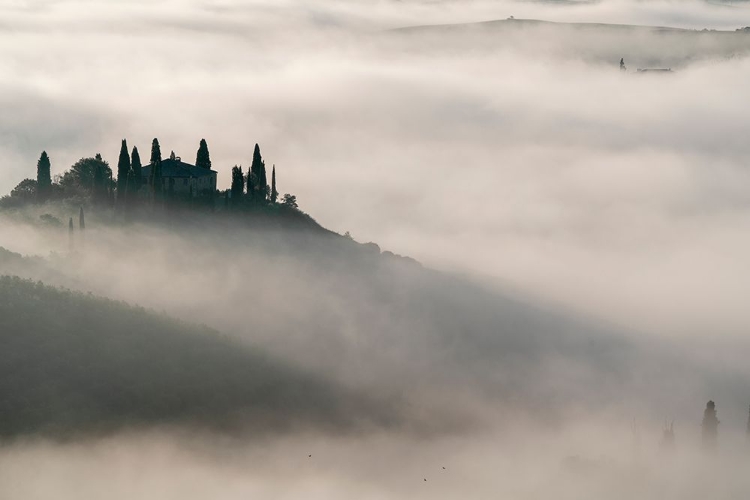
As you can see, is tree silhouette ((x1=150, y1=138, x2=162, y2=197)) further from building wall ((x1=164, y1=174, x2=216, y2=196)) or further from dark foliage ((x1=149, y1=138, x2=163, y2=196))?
building wall ((x1=164, y1=174, x2=216, y2=196))

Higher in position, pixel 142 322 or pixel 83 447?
pixel 142 322

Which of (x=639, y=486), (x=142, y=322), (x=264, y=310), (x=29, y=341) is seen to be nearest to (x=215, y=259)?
(x=264, y=310)

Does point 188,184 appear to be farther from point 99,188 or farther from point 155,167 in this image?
point 99,188

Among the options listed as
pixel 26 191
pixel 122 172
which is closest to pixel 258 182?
pixel 122 172

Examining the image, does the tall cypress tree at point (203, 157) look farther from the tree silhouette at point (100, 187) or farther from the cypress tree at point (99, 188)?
the cypress tree at point (99, 188)

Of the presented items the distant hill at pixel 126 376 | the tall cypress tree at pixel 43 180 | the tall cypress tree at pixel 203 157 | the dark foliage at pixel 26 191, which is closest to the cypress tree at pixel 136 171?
the tall cypress tree at pixel 203 157

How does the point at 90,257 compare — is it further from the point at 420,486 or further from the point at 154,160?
the point at 420,486

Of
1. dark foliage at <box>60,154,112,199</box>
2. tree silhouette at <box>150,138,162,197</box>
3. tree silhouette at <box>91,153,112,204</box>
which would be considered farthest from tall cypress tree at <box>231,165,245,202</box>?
tree silhouette at <box>91,153,112,204</box>
